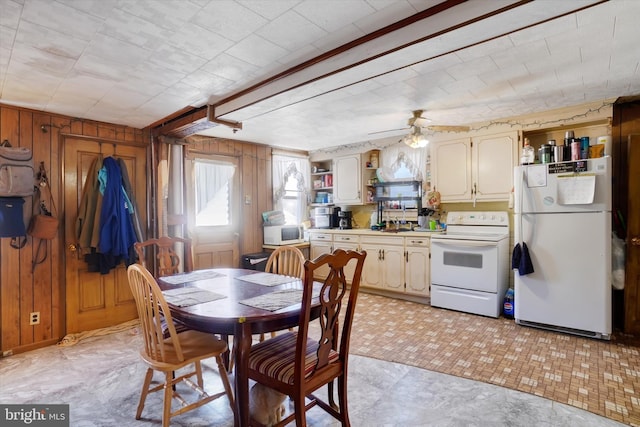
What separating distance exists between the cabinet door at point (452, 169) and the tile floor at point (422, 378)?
1615 mm

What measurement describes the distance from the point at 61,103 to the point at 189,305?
7.99 feet

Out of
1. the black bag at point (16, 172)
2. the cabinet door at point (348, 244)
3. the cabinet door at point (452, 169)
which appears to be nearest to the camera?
the black bag at point (16, 172)

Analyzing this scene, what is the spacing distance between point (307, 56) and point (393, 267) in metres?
3.06

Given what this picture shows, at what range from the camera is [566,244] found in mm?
3100

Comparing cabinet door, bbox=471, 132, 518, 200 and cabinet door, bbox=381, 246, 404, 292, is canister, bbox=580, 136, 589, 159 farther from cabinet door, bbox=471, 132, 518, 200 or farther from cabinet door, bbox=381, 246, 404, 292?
cabinet door, bbox=381, 246, 404, 292

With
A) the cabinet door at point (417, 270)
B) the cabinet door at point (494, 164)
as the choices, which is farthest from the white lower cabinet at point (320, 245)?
the cabinet door at point (494, 164)

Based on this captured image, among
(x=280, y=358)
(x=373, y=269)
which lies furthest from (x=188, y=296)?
(x=373, y=269)

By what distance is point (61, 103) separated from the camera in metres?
2.91

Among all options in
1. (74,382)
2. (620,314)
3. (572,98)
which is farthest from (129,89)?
(620,314)

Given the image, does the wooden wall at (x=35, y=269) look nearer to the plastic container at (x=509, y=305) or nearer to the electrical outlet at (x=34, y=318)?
the electrical outlet at (x=34, y=318)

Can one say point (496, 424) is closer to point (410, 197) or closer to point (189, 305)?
point (189, 305)

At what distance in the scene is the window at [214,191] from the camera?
4.41 metres

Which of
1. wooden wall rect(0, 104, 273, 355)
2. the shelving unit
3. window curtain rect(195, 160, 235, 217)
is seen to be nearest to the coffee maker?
the shelving unit

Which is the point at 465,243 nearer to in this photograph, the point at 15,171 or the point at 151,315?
the point at 151,315
